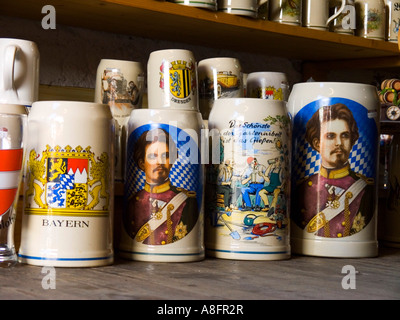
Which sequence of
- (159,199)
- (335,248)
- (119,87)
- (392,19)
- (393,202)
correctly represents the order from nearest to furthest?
1. (159,199)
2. (335,248)
3. (119,87)
4. (393,202)
5. (392,19)

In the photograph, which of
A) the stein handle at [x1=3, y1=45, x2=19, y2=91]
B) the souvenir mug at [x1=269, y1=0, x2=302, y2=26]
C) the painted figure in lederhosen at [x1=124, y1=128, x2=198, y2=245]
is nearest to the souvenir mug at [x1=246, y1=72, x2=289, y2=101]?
the souvenir mug at [x1=269, y1=0, x2=302, y2=26]

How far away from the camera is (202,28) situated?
4.80 feet

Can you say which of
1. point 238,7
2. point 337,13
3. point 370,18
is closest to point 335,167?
point 238,7

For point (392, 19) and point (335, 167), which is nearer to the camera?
point (335, 167)

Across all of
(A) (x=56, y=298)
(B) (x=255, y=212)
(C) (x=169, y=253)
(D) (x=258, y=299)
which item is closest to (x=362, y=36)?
(B) (x=255, y=212)

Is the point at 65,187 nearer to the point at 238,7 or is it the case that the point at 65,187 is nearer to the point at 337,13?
the point at 238,7

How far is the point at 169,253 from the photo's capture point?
3.51 ft

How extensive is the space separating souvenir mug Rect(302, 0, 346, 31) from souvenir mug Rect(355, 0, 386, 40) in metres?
0.12

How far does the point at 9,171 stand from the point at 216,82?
1.46 feet

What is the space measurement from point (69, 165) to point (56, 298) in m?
0.26

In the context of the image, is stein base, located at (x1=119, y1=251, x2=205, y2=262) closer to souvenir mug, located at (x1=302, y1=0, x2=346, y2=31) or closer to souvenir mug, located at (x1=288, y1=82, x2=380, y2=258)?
souvenir mug, located at (x1=288, y1=82, x2=380, y2=258)

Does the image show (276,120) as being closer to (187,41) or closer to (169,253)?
(169,253)

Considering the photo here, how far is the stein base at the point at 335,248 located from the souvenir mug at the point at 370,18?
2.23 feet

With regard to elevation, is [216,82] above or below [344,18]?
below
